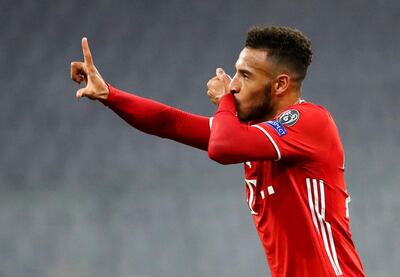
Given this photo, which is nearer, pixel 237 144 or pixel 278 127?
pixel 237 144

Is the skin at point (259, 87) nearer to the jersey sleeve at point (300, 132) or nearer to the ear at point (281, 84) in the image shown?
the ear at point (281, 84)

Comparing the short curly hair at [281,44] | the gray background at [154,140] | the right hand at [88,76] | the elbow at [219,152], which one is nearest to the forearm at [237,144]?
the elbow at [219,152]

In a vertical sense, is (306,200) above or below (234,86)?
below

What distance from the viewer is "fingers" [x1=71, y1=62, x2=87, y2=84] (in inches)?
96.7

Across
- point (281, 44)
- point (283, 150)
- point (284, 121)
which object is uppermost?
point (281, 44)

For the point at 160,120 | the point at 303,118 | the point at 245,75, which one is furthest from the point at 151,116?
the point at 303,118

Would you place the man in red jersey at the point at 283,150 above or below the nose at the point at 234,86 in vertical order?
below

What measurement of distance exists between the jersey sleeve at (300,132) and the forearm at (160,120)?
47 centimetres

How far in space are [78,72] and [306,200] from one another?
93 centimetres

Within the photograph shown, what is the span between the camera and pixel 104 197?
5.56 m

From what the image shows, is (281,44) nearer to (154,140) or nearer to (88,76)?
(88,76)

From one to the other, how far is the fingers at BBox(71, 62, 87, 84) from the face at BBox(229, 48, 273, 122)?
539mm

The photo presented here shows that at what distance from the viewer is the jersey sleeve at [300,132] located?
7.47 ft

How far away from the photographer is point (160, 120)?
8.83 ft
